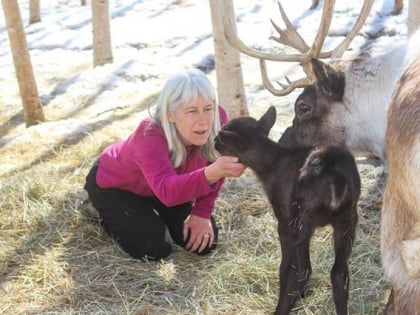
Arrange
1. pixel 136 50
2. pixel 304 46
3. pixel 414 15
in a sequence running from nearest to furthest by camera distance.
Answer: pixel 304 46 → pixel 414 15 → pixel 136 50

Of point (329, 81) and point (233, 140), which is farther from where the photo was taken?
point (329, 81)

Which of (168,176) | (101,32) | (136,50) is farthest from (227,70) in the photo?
(136,50)

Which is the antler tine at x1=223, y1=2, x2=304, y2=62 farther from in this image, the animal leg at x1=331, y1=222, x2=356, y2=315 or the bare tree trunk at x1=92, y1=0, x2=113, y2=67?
the bare tree trunk at x1=92, y1=0, x2=113, y2=67

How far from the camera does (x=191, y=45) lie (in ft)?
33.3

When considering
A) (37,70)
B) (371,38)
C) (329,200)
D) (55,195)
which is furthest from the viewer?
(37,70)

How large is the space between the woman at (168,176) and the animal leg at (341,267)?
570mm

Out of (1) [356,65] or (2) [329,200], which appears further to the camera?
(1) [356,65]

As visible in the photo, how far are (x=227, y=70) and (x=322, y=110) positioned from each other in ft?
6.87

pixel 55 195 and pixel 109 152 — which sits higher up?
pixel 109 152

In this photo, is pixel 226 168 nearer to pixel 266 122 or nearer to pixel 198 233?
pixel 266 122

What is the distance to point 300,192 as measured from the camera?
3.02m

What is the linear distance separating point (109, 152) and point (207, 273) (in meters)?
0.96

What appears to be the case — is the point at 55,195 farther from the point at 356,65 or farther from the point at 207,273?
the point at 356,65

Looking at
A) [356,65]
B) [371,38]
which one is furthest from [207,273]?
[371,38]
